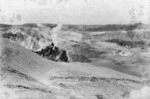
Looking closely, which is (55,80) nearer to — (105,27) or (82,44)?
(82,44)

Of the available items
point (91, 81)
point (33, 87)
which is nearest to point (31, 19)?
point (33, 87)

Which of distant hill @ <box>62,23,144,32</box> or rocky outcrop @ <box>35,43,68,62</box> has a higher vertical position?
distant hill @ <box>62,23,144,32</box>

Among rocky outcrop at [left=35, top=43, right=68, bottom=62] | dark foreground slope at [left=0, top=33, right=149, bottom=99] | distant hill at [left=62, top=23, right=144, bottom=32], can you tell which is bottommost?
dark foreground slope at [left=0, top=33, right=149, bottom=99]

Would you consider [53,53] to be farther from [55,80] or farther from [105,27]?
[105,27]

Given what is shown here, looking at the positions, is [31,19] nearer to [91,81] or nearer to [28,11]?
[28,11]

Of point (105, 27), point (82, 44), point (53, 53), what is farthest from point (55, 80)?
point (105, 27)

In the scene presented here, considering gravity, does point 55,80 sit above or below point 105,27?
below

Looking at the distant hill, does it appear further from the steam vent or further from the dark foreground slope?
the dark foreground slope

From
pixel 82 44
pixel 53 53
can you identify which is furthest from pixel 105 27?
pixel 53 53

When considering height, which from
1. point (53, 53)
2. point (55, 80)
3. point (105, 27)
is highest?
point (105, 27)

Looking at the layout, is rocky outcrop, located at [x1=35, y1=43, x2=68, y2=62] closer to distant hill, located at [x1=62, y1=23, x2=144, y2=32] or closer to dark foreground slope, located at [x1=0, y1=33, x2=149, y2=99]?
dark foreground slope, located at [x1=0, y1=33, x2=149, y2=99]

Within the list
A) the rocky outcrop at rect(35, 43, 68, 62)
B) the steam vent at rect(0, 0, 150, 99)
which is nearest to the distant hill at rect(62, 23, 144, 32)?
the steam vent at rect(0, 0, 150, 99)
